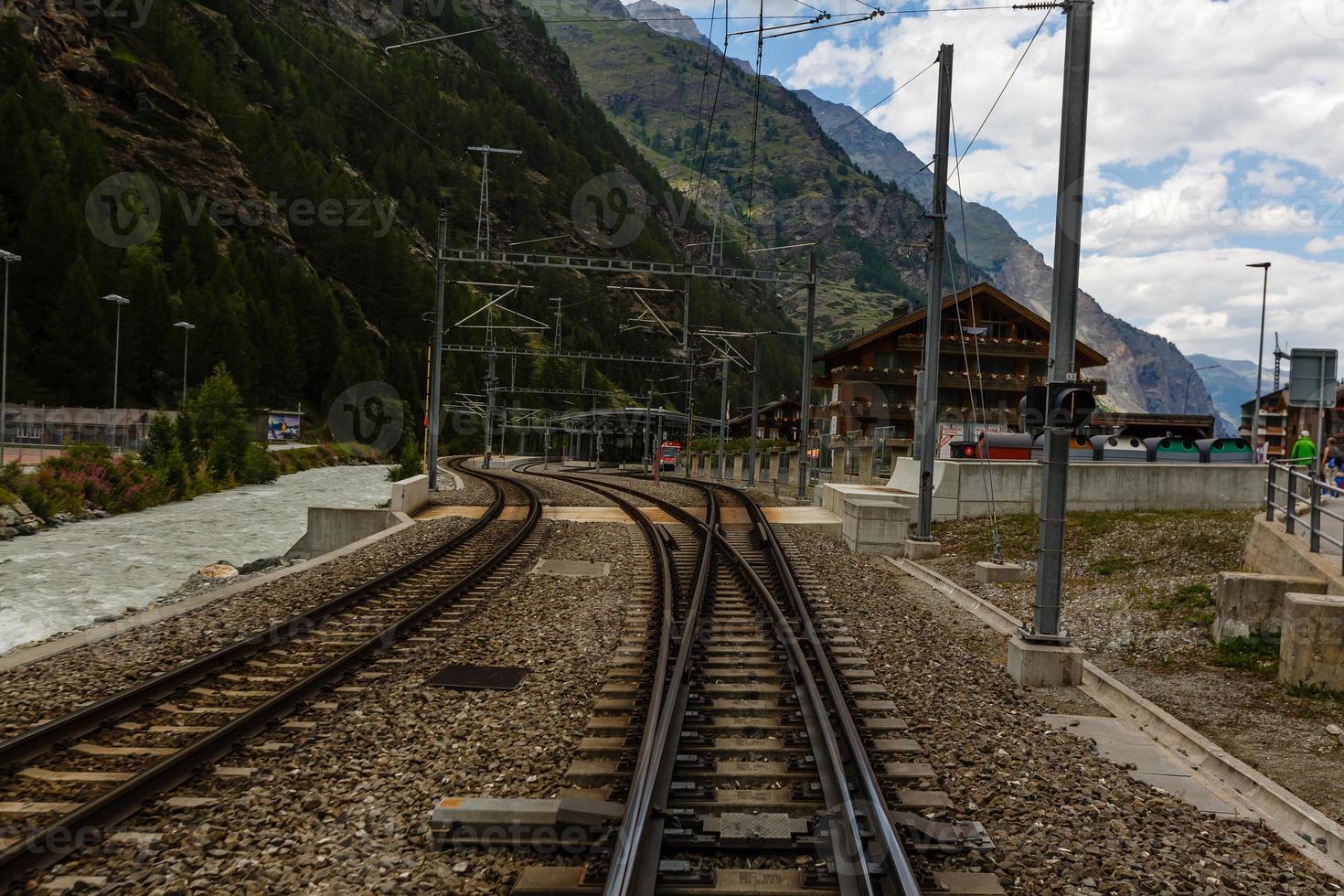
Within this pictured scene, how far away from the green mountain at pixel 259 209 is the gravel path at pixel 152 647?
19.5m

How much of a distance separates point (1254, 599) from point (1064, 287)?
13.6ft

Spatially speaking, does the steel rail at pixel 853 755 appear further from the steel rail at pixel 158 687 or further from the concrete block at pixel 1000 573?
the steel rail at pixel 158 687

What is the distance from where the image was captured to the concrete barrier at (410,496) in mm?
21734

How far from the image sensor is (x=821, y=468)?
40.8 meters

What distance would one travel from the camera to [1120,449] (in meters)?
25.3

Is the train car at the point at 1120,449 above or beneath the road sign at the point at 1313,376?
beneath

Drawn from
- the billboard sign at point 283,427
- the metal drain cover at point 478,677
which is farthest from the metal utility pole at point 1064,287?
the billboard sign at point 283,427

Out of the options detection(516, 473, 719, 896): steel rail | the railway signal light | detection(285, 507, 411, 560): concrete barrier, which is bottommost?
detection(285, 507, 411, 560): concrete barrier

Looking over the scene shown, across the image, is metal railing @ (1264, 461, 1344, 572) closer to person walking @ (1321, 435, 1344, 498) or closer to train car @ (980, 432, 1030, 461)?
train car @ (980, 432, 1030, 461)

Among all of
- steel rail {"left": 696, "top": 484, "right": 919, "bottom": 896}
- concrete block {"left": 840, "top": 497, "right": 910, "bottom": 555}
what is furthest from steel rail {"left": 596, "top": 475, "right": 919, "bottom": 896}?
concrete block {"left": 840, "top": 497, "right": 910, "bottom": 555}

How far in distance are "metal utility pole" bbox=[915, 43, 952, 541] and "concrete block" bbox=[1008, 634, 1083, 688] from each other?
26.3 feet

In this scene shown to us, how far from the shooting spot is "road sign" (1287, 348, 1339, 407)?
1255 centimetres

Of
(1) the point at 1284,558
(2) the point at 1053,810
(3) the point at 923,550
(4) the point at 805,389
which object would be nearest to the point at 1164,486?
(3) the point at 923,550

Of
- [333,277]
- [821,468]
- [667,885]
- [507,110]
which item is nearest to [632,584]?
[667,885]
